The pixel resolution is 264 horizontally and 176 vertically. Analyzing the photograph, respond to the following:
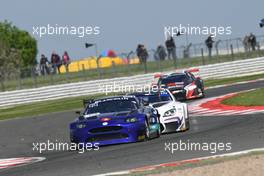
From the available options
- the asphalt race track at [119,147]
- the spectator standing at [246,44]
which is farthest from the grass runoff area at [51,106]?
the asphalt race track at [119,147]

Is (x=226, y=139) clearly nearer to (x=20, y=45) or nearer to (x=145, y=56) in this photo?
A: (x=145, y=56)

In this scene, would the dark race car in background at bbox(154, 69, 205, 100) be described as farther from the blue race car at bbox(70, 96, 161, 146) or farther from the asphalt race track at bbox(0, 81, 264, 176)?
the blue race car at bbox(70, 96, 161, 146)

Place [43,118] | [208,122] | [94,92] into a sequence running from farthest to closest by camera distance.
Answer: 1. [94,92]
2. [43,118]
3. [208,122]

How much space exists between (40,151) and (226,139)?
4199 millimetres

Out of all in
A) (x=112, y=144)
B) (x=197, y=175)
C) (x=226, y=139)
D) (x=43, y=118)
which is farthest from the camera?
(x=43, y=118)

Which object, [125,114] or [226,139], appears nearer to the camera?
[226,139]

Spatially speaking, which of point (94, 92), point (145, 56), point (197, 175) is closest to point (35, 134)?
point (197, 175)

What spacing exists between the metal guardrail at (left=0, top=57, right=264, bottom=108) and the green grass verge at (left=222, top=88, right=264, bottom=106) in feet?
41.8

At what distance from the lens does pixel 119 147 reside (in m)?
16.7

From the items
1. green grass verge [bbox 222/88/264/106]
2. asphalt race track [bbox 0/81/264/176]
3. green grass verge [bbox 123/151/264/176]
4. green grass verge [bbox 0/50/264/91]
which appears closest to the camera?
green grass verge [bbox 123/151/264/176]

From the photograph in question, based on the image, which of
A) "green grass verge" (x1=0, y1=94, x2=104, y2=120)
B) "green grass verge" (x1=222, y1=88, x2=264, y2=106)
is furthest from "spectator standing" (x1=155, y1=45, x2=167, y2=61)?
"green grass verge" (x1=222, y1=88, x2=264, y2=106)

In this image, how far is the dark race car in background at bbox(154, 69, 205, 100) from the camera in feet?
102

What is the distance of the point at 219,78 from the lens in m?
43.9

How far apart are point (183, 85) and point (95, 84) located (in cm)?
1091
